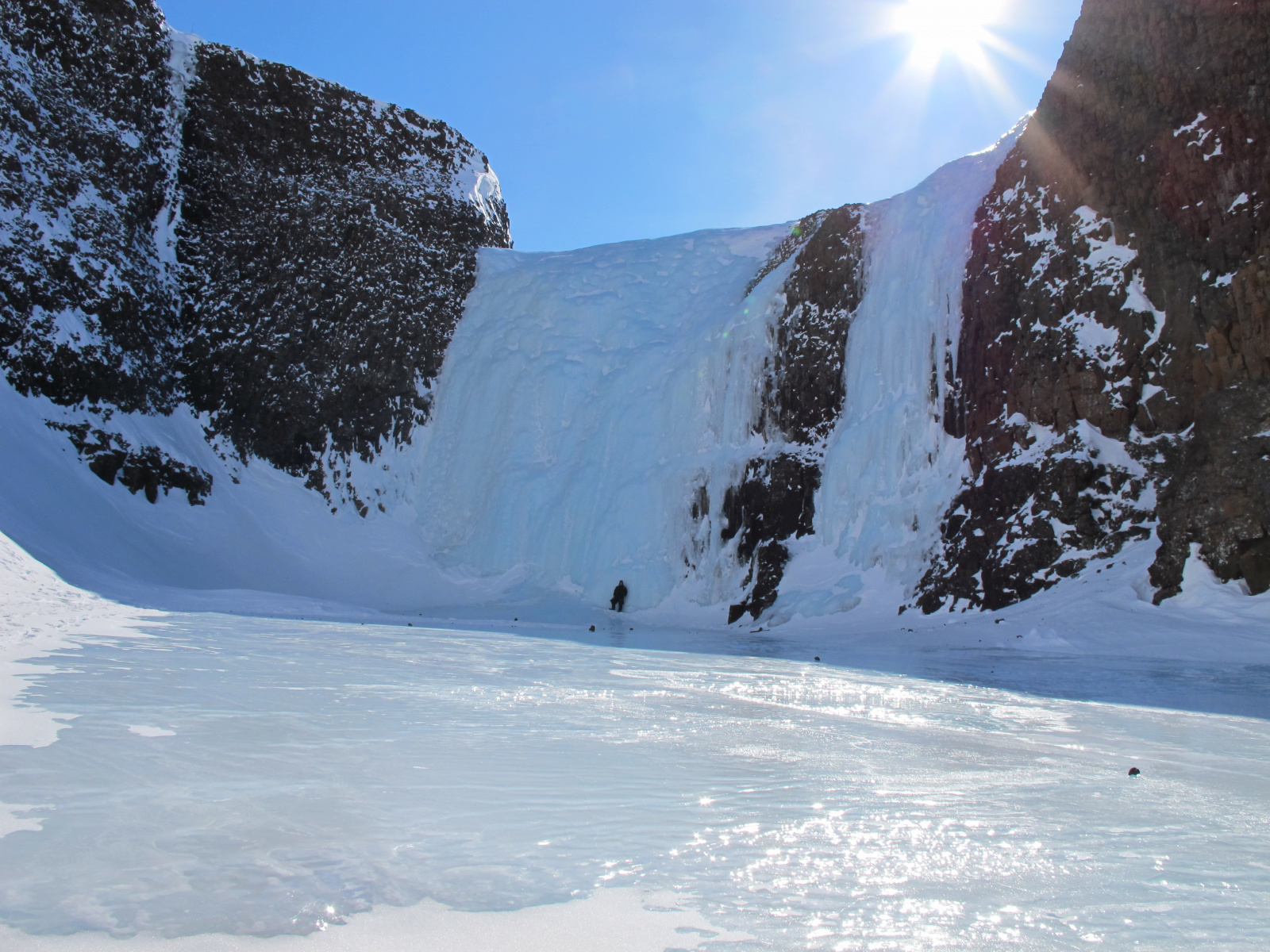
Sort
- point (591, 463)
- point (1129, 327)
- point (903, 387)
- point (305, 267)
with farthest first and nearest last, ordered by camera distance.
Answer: point (305, 267)
point (591, 463)
point (903, 387)
point (1129, 327)

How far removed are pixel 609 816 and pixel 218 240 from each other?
3118cm

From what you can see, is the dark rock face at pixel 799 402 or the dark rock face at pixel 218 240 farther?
the dark rock face at pixel 218 240

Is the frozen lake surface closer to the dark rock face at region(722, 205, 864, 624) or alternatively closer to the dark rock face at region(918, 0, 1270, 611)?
the dark rock face at region(918, 0, 1270, 611)

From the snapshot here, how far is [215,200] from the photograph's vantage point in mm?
29781

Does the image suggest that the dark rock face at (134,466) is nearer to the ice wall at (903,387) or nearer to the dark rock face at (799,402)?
the dark rock face at (799,402)

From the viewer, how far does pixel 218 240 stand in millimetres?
29625

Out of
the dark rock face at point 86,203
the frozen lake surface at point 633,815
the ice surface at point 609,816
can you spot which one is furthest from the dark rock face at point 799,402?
the dark rock face at point 86,203

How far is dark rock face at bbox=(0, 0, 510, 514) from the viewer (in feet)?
83.4

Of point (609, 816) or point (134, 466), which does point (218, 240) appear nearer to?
point (134, 466)

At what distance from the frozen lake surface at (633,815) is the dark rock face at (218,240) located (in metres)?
22.9

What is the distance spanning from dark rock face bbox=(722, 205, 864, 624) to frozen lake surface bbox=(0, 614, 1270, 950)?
613 inches

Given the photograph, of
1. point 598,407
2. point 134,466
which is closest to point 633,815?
point 134,466

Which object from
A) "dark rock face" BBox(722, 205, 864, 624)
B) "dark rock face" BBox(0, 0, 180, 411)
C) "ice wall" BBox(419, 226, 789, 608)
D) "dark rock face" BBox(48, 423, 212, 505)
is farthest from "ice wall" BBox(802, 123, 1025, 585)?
"dark rock face" BBox(0, 0, 180, 411)

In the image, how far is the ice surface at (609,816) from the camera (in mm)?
2277
